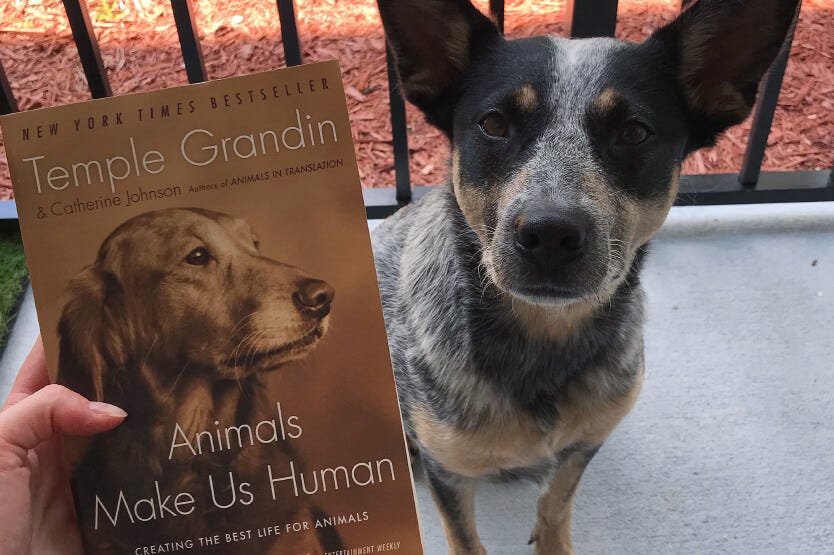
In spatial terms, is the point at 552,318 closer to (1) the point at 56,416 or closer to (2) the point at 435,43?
(2) the point at 435,43

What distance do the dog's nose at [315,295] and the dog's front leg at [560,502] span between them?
0.67 meters

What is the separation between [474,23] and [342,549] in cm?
89

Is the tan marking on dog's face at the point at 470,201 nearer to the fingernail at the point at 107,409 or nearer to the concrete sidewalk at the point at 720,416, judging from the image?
the fingernail at the point at 107,409

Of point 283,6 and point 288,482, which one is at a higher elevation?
point 283,6

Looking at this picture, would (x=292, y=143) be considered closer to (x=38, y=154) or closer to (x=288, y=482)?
(x=38, y=154)

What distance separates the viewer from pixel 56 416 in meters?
0.95

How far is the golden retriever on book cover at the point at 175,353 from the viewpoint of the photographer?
959 mm

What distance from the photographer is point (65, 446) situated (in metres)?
0.98

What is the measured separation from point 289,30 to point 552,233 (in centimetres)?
127

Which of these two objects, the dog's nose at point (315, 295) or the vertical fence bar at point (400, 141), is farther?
the vertical fence bar at point (400, 141)

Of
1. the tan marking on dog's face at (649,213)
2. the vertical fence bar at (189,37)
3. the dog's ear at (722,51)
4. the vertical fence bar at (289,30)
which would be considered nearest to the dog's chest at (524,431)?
the tan marking on dog's face at (649,213)

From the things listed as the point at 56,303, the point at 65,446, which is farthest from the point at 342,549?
the point at 56,303

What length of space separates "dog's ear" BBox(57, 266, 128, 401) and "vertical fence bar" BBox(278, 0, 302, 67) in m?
1.19

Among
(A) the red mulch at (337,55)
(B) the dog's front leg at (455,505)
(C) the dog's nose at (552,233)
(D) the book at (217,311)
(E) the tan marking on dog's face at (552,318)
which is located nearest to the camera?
(D) the book at (217,311)
